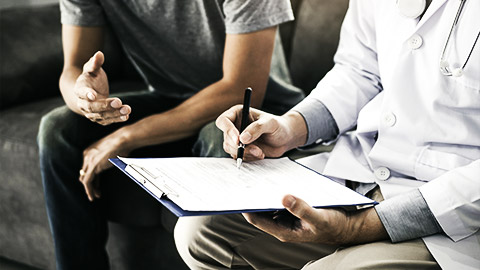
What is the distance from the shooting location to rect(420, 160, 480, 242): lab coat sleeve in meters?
0.84

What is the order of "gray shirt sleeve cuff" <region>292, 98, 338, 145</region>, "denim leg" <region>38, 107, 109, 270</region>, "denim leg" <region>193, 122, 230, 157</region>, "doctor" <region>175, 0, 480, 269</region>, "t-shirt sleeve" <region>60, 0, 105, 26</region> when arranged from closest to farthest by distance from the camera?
"doctor" <region>175, 0, 480, 269</region> < "gray shirt sleeve cuff" <region>292, 98, 338, 145</region> < "denim leg" <region>193, 122, 230, 157</region> < "denim leg" <region>38, 107, 109, 270</region> < "t-shirt sleeve" <region>60, 0, 105, 26</region>

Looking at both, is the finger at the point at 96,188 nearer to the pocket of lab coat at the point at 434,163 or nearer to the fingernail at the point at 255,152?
the fingernail at the point at 255,152

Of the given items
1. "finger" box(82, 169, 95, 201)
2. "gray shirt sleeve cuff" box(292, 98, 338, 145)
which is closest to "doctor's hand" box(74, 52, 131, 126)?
"finger" box(82, 169, 95, 201)

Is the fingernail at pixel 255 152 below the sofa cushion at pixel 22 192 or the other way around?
the other way around

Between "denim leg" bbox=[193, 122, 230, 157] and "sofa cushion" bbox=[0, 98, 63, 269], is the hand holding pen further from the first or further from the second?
"sofa cushion" bbox=[0, 98, 63, 269]

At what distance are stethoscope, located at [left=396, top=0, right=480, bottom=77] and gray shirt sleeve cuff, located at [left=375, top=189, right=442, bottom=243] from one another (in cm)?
21

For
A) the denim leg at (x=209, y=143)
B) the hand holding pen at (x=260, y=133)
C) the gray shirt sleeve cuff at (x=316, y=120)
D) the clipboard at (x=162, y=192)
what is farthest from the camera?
the denim leg at (x=209, y=143)

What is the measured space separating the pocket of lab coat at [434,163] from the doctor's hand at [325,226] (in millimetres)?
123

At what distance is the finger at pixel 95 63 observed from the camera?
1.17 meters

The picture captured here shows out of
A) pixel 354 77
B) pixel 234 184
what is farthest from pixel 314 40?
pixel 234 184

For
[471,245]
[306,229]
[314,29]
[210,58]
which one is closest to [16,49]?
[210,58]

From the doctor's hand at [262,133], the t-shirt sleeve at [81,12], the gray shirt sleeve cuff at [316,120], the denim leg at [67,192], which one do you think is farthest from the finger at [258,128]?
the t-shirt sleeve at [81,12]

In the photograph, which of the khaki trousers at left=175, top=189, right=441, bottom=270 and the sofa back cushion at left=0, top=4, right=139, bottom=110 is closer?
the khaki trousers at left=175, top=189, right=441, bottom=270

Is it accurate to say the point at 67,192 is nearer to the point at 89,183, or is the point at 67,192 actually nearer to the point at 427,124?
the point at 89,183
